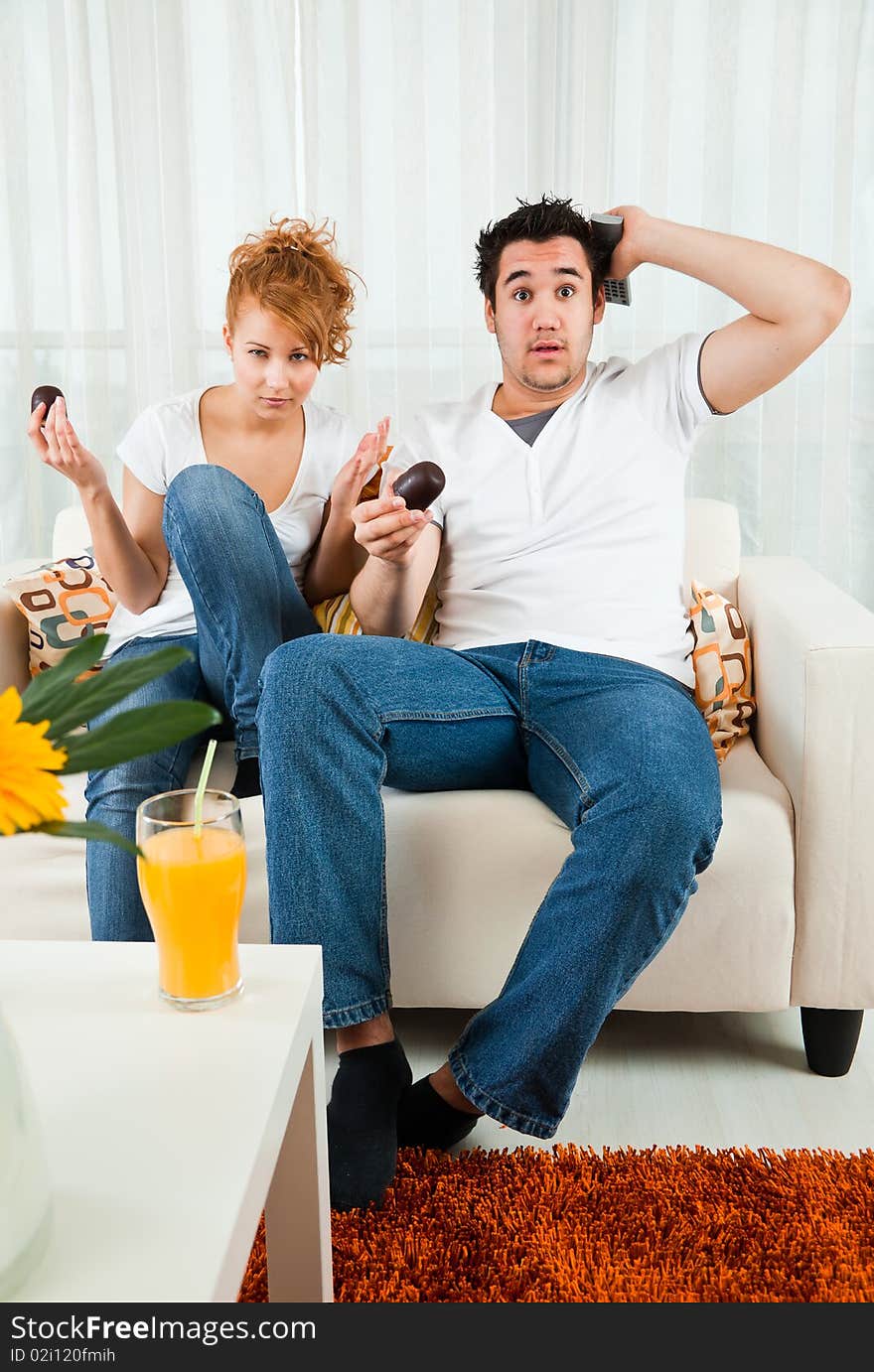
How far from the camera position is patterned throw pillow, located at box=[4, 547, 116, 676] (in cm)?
196

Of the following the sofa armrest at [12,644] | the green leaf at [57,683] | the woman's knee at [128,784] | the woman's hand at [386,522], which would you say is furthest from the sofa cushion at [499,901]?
the green leaf at [57,683]

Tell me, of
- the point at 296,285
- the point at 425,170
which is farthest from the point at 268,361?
the point at 425,170

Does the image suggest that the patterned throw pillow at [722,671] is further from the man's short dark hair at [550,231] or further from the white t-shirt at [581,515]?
the man's short dark hair at [550,231]

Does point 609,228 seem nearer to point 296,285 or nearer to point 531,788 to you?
point 296,285

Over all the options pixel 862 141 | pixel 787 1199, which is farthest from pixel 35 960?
pixel 862 141

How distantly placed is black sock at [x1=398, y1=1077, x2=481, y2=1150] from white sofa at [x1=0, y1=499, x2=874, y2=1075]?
200 millimetres

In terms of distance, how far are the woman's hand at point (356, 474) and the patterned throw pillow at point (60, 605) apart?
40 cm

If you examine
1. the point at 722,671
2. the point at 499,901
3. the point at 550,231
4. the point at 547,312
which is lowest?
the point at 499,901

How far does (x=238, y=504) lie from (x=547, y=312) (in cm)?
56

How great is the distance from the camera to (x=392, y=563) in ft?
5.60

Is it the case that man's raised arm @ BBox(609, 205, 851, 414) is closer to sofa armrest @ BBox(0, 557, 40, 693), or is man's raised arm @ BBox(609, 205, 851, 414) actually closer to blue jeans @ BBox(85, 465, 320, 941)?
blue jeans @ BBox(85, 465, 320, 941)

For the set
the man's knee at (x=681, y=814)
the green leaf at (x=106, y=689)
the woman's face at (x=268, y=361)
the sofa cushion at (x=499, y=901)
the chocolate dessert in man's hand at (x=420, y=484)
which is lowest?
the sofa cushion at (x=499, y=901)

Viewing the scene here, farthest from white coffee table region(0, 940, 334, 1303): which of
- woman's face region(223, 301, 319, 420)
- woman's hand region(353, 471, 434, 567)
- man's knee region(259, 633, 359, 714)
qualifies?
woman's face region(223, 301, 319, 420)

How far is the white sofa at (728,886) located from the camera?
5.00ft
